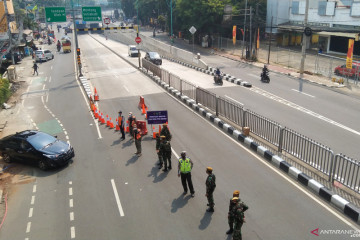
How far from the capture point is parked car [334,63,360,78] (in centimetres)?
2580

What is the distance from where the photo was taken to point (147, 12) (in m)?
91.7

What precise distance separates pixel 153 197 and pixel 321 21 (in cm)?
4149

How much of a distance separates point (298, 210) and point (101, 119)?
1202 cm

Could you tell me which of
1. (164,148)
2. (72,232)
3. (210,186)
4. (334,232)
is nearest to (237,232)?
(210,186)

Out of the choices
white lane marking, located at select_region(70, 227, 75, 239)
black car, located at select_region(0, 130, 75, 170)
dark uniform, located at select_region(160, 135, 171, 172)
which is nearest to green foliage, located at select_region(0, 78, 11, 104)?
black car, located at select_region(0, 130, 75, 170)

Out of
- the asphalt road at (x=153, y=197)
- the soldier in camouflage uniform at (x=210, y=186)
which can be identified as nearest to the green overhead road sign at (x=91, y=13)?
the asphalt road at (x=153, y=197)

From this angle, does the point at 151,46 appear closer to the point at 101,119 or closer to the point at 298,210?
the point at 101,119

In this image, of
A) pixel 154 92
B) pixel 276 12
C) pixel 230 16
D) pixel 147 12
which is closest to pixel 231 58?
pixel 230 16

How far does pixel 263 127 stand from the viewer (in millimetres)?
13234

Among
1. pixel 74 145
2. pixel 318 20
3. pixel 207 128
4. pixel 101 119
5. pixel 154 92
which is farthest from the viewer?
pixel 318 20

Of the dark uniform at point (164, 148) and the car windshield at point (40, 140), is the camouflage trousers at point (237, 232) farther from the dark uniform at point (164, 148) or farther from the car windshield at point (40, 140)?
the car windshield at point (40, 140)

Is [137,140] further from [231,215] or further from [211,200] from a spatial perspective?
[231,215]

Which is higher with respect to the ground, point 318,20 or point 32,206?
point 318,20

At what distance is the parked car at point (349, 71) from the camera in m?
25.8
